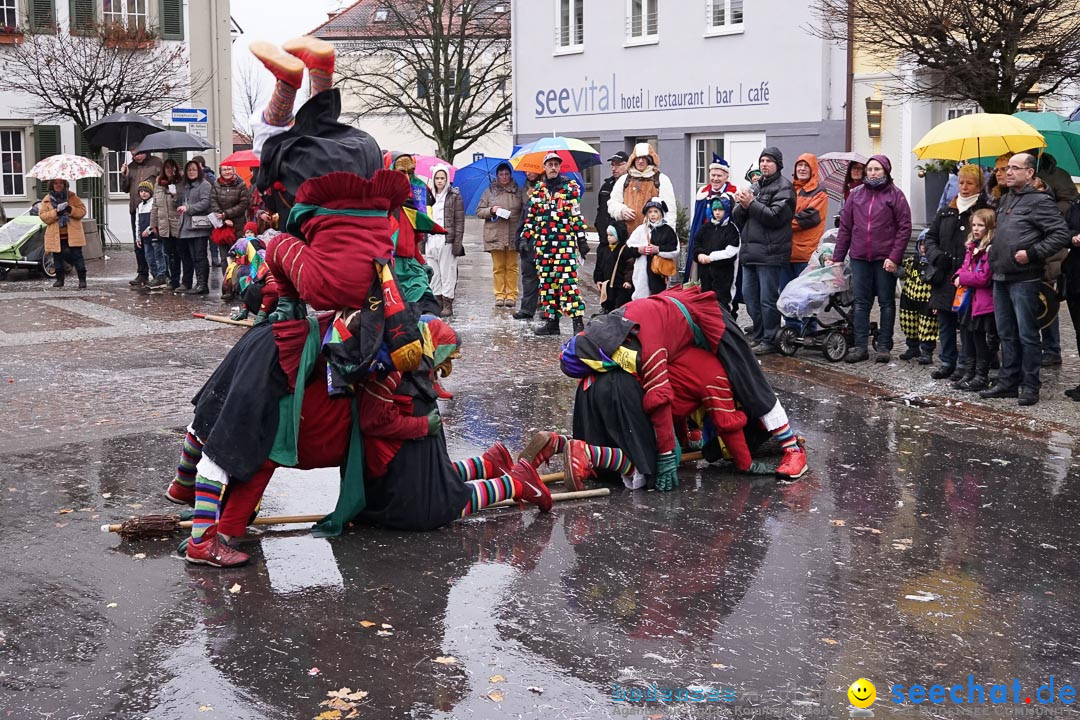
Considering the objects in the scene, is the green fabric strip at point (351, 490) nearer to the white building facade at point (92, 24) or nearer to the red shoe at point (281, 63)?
the red shoe at point (281, 63)

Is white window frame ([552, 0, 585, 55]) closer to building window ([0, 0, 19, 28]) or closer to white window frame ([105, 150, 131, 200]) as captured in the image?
white window frame ([105, 150, 131, 200])

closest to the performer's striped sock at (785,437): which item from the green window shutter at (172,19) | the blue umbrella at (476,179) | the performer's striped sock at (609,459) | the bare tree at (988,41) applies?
the performer's striped sock at (609,459)

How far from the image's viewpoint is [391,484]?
641cm

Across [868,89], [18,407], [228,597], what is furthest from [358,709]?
[868,89]

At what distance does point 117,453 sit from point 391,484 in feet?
9.26

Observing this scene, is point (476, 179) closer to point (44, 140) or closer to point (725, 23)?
point (725, 23)

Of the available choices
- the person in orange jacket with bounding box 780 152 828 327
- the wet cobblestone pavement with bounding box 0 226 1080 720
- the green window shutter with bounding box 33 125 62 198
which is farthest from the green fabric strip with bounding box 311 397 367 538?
the green window shutter with bounding box 33 125 62 198

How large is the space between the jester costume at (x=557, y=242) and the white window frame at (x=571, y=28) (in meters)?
15.0

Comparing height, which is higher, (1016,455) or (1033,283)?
(1033,283)

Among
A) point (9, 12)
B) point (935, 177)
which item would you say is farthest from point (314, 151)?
point (9, 12)

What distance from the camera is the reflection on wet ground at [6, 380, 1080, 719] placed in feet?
15.6

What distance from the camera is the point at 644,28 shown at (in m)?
27.1

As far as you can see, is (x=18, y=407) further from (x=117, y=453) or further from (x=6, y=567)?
(x=6, y=567)

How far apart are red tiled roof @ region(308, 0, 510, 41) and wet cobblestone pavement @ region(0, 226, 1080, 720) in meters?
38.5
